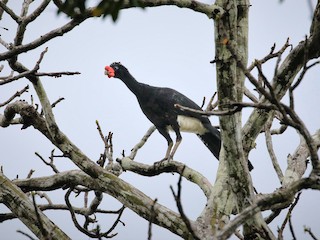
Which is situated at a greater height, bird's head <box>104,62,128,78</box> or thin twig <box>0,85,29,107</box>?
bird's head <box>104,62,128,78</box>

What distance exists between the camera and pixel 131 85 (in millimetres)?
6633

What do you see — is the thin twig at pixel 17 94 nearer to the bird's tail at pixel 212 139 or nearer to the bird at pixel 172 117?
the bird at pixel 172 117

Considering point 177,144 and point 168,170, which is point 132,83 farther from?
point 168,170

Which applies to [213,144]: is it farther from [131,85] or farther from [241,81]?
[241,81]

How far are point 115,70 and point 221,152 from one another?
379 cm

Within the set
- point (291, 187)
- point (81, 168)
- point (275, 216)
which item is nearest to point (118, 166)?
point (81, 168)

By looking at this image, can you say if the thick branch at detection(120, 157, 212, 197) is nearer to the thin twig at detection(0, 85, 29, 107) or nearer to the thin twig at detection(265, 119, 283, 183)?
the thin twig at detection(265, 119, 283, 183)

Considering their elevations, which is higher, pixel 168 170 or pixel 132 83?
pixel 132 83

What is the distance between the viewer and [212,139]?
589 centimetres

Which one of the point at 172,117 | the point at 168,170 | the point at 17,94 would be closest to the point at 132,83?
the point at 172,117

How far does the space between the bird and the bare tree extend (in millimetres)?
1399

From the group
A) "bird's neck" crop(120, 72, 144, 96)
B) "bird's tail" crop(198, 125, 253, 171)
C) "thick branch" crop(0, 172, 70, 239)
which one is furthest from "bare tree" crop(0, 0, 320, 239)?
"bird's neck" crop(120, 72, 144, 96)

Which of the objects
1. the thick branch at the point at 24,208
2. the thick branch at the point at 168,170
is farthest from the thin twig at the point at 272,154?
the thick branch at the point at 24,208

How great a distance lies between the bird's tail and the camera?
5.71m
